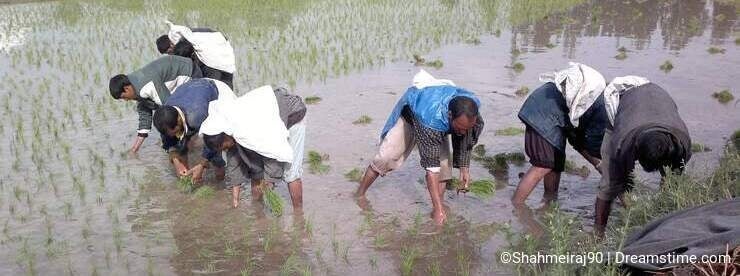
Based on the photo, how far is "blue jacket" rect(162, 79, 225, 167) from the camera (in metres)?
4.23

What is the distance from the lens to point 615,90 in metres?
3.69

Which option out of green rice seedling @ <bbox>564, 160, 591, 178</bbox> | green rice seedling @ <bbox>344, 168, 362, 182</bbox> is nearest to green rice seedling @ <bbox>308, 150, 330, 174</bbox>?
green rice seedling @ <bbox>344, 168, 362, 182</bbox>

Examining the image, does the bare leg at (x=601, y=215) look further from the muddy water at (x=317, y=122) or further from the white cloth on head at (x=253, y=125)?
the white cloth on head at (x=253, y=125)

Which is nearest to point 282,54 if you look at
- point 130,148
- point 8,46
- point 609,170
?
point 130,148

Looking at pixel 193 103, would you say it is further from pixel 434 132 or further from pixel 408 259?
pixel 408 259

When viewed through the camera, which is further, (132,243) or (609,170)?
(132,243)

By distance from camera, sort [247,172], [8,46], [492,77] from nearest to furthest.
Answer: [247,172] → [492,77] → [8,46]

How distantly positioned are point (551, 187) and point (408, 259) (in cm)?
143

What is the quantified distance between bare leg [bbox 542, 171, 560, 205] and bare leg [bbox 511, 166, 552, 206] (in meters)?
0.20

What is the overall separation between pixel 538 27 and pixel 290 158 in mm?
8672

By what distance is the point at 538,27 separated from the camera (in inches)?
452

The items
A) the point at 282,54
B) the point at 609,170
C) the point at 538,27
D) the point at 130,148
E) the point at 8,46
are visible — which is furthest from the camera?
the point at 538,27

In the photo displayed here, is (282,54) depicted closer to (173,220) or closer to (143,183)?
(143,183)

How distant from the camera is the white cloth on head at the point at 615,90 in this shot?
3.62 meters
